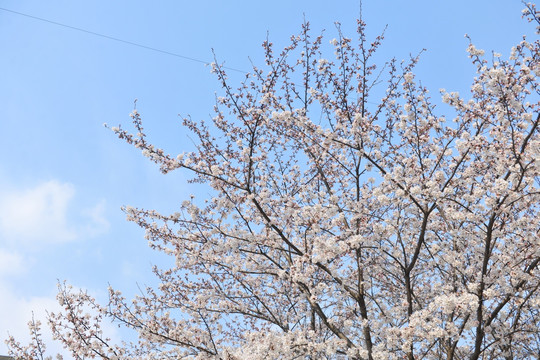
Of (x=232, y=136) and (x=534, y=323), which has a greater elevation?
(x=232, y=136)

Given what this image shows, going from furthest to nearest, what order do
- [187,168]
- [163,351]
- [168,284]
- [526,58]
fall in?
[168,284] < [163,351] < [187,168] < [526,58]

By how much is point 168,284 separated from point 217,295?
3.95ft

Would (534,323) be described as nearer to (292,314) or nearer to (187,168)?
(292,314)

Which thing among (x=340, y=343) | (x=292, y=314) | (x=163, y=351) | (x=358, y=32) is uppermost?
(x=358, y=32)

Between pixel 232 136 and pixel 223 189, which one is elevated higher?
pixel 232 136

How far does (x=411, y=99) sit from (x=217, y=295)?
16.1ft

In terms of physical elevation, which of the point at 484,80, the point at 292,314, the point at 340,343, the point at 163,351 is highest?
the point at 484,80

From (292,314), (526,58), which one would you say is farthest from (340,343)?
(526,58)

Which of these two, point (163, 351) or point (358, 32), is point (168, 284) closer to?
point (163, 351)

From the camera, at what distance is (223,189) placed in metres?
7.86

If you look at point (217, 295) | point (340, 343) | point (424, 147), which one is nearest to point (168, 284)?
point (217, 295)

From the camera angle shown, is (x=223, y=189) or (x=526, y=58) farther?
(x=223, y=189)

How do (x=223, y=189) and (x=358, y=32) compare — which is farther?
(x=358, y=32)

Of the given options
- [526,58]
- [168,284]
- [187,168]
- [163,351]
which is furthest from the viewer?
[168,284]
